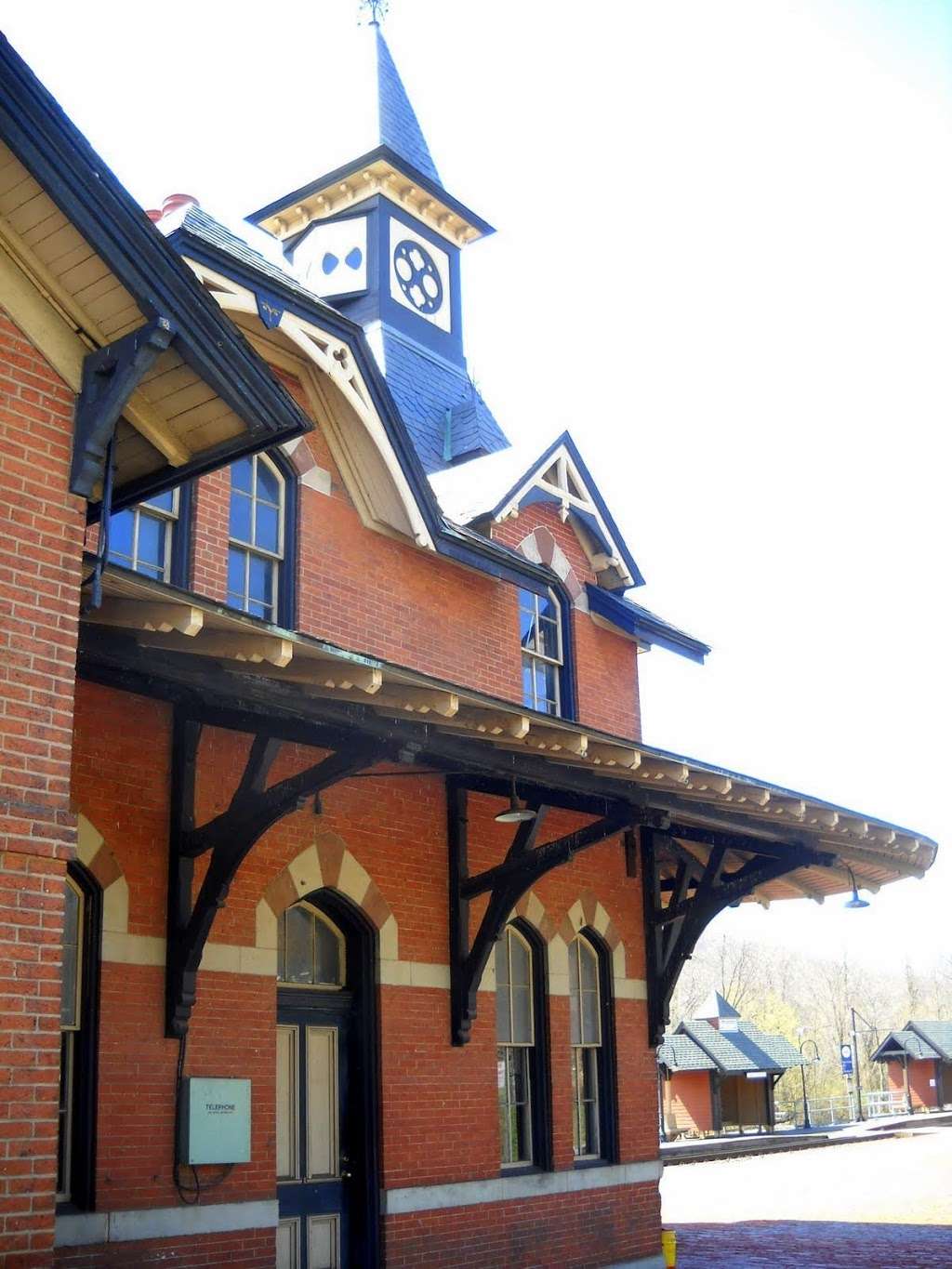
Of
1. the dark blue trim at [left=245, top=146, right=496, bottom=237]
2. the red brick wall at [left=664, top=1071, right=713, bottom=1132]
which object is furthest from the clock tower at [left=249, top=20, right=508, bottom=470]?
the red brick wall at [left=664, top=1071, right=713, bottom=1132]

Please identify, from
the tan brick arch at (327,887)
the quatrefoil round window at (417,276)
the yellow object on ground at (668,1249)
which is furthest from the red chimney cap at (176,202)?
the yellow object on ground at (668,1249)

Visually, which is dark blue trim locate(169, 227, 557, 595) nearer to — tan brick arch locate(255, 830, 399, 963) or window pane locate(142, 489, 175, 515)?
window pane locate(142, 489, 175, 515)

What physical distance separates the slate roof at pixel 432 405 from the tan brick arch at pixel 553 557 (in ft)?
4.79

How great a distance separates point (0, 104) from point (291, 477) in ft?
19.9

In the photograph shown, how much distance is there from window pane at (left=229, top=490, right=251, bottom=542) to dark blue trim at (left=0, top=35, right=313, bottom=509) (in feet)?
13.0

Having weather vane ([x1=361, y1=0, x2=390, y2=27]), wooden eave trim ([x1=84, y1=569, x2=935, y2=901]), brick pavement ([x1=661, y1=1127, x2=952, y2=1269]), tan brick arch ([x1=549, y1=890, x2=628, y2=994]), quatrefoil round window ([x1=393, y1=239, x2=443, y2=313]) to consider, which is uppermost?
weather vane ([x1=361, y1=0, x2=390, y2=27])

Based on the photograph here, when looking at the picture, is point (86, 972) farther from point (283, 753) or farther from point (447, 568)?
point (447, 568)

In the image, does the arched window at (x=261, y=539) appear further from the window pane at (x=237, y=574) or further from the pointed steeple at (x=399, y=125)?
the pointed steeple at (x=399, y=125)

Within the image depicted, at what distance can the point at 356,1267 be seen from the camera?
11.1 m

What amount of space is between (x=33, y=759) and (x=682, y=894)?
9996 mm

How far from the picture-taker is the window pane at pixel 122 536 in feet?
34.9

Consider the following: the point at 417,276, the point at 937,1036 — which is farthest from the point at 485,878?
the point at 937,1036

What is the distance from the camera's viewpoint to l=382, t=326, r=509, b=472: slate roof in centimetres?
1633

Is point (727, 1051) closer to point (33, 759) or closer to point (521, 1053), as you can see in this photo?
point (521, 1053)
